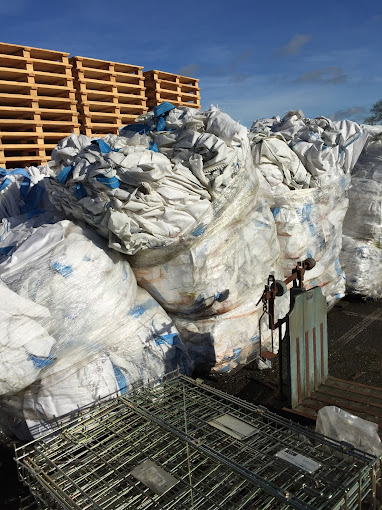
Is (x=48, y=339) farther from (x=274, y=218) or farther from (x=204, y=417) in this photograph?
(x=274, y=218)

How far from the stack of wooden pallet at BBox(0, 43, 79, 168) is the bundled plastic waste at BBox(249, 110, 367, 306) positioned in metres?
3.20

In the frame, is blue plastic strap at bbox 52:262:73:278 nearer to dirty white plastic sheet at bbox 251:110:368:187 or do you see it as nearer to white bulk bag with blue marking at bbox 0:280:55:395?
white bulk bag with blue marking at bbox 0:280:55:395

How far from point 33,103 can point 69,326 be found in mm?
4290

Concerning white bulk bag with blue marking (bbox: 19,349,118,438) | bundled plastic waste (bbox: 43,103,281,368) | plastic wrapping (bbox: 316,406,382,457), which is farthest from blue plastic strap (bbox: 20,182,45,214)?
plastic wrapping (bbox: 316,406,382,457)

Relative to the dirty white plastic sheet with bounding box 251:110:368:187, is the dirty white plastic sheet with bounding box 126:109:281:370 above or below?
below

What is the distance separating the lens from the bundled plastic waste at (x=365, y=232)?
4262 millimetres

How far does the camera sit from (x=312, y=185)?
3719 mm

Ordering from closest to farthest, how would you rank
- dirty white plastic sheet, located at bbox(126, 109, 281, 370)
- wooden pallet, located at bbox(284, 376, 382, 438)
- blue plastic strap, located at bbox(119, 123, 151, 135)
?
wooden pallet, located at bbox(284, 376, 382, 438) → dirty white plastic sheet, located at bbox(126, 109, 281, 370) → blue plastic strap, located at bbox(119, 123, 151, 135)

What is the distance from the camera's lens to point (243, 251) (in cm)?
308

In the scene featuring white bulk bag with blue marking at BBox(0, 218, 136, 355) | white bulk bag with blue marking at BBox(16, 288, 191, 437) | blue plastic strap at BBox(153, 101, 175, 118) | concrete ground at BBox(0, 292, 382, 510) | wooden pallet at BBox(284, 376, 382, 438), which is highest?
blue plastic strap at BBox(153, 101, 175, 118)

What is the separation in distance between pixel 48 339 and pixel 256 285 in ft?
5.09

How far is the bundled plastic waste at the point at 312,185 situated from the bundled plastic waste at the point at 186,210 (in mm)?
279

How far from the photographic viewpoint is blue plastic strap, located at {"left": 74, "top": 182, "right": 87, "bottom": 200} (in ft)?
8.63

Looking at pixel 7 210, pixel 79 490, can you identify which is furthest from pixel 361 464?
pixel 7 210
